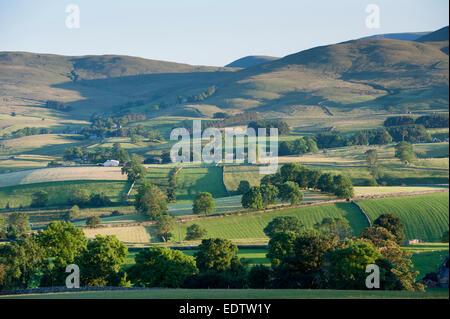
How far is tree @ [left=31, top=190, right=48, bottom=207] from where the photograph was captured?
74125mm

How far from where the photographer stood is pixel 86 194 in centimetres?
7531

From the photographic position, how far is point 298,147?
108 m

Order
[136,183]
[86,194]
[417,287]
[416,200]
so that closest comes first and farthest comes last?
[417,287]
[416,200]
[86,194]
[136,183]

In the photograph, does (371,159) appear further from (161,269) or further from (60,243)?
(60,243)

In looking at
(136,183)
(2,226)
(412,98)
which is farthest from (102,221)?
(412,98)

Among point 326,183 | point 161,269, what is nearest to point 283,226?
point 326,183

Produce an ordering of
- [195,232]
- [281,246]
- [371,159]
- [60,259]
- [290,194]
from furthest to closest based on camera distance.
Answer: [371,159], [290,194], [195,232], [281,246], [60,259]

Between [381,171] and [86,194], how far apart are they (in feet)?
162

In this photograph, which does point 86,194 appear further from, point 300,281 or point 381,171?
point 300,281

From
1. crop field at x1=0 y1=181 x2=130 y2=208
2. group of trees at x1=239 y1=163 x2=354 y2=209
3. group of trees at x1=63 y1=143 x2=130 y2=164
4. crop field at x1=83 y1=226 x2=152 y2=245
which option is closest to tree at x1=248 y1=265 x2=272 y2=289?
crop field at x1=83 y1=226 x2=152 y2=245

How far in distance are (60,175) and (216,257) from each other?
60538mm

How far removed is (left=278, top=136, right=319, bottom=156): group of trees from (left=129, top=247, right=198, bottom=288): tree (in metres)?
76.0
